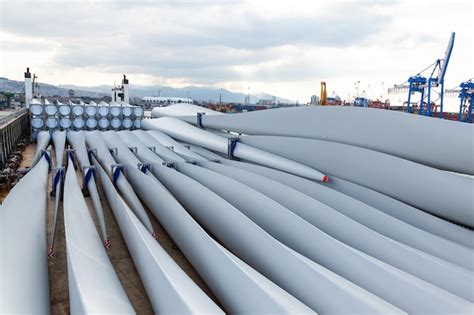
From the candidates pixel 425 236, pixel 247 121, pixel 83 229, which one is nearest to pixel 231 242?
pixel 83 229

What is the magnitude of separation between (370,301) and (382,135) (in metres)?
5.85

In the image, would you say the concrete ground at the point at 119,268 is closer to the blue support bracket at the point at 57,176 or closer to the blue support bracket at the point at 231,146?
the blue support bracket at the point at 57,176

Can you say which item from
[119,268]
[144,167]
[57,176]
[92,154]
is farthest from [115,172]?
[119,268]

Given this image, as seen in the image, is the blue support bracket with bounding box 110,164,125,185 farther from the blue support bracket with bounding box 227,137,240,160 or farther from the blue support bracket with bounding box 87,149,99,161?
the blue support bracket with bounding box 227,137,240,160

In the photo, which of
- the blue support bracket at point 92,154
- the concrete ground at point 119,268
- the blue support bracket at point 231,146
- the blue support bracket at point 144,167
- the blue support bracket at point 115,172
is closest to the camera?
the concrete ground at point 119,268

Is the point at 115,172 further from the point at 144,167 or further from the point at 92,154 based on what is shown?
the point at 92,154

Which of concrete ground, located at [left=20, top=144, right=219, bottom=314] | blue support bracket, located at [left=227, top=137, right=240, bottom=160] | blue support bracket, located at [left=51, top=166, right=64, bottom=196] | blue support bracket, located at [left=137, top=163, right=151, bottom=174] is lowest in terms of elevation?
concrete ground, located at [left=20, top=144, right=219, bottom=314]

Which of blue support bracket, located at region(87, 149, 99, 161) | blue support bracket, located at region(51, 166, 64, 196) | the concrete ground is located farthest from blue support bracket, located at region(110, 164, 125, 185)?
blue support bracket, located at region(87, 149, 99, 161)

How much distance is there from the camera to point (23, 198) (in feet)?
26.5

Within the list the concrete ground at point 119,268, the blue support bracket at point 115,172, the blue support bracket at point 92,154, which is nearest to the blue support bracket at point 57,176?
the concrete ground at point 119,268

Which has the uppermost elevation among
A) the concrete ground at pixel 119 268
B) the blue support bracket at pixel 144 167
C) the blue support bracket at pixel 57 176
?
the blue support bracket at pixel 144 167

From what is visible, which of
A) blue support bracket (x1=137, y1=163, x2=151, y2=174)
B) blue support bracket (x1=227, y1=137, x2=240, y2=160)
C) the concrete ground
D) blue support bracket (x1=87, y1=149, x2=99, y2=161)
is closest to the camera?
the concrete ground

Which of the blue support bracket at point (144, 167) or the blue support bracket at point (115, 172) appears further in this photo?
the blue support bracket at point (144, 167)

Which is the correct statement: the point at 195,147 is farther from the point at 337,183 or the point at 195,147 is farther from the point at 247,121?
the point at 337,183
